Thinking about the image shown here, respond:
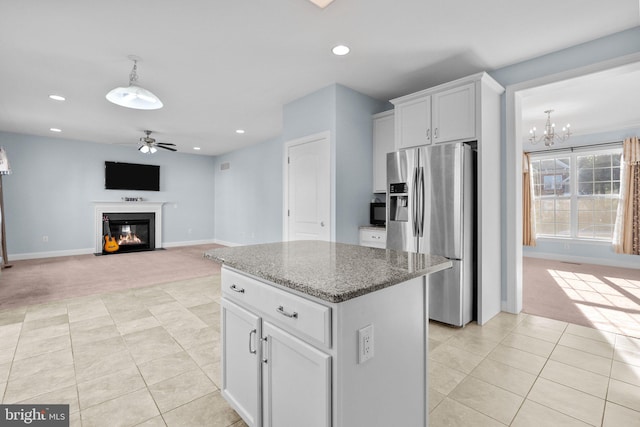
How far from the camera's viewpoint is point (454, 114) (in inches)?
118

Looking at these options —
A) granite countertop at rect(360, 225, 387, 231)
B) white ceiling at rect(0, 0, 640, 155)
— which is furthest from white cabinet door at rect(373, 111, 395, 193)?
granite countertop at rect(360, 225, 387, 231)

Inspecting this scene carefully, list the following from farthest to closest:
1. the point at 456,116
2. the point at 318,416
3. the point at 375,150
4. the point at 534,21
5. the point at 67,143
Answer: the point at 67,143, the point at 375,150, the point at 456,116, the point at 534,21, the point at 318,416

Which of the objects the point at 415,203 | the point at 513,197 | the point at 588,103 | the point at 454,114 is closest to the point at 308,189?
the point at 415,203

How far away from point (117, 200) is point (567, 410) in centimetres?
880

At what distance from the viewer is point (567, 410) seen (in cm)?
170

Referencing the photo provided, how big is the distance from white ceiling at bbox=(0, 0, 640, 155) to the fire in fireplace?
11.9 ft

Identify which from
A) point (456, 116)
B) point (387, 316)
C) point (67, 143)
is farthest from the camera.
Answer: point (67, 143)

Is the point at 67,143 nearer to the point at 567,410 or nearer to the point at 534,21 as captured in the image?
the point at 534,21

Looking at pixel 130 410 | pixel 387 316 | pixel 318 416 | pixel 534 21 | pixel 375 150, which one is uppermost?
pixel 534 21

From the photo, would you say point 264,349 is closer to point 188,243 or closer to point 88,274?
point 88,274

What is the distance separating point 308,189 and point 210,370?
2.41 meters

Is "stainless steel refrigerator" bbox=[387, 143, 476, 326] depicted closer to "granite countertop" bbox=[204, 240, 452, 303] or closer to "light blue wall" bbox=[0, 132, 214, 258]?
"granite countertop" bbox=[204, 240, 452, 303]

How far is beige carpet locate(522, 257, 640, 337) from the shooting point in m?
3.00

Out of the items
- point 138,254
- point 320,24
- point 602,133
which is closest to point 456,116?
point 320,24
